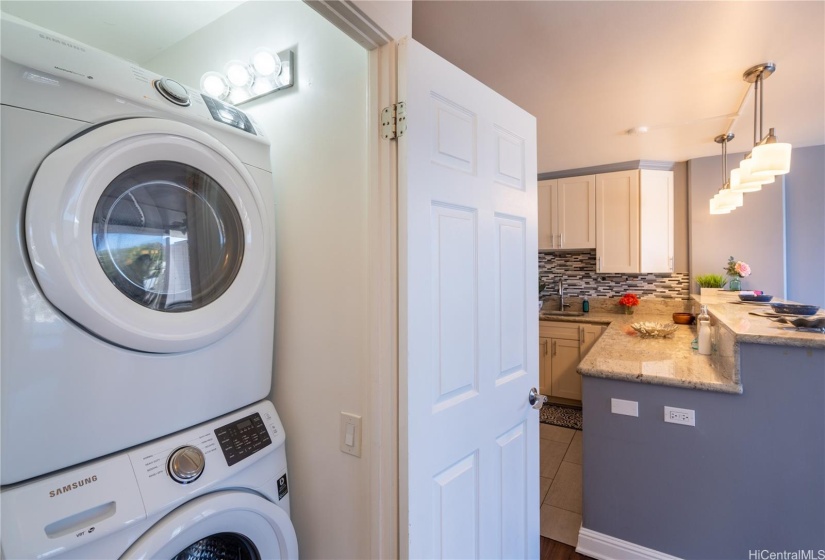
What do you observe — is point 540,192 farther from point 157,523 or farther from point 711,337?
point 157,523

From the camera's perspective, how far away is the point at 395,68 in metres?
1.03

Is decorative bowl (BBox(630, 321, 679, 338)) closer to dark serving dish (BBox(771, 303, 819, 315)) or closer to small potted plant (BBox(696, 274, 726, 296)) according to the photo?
dark serving dish (BBox(771, 303, 819, 315))

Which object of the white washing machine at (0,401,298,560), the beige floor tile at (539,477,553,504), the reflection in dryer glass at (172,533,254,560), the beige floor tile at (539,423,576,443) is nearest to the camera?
the white washing machine at (0,401,298,560)

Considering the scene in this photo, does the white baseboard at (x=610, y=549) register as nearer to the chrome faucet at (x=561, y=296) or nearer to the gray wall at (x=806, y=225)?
the chrome faucet at (x=561, y=296)

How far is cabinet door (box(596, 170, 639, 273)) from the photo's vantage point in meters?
3.74

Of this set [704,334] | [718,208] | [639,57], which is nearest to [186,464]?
[639,57]

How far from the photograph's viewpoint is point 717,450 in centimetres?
167

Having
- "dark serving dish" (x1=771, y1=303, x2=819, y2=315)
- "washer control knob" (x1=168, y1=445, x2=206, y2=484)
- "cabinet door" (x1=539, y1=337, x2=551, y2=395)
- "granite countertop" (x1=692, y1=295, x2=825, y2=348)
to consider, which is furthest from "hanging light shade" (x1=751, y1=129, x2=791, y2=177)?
"washer control knob" (x1=168, y1=445, x2=206, y2=484)

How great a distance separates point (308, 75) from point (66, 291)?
955mm

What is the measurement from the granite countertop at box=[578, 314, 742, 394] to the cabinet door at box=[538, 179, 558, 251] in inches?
64.5

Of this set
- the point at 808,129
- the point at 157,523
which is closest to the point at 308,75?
the point at 157,523

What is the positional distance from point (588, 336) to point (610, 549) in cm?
217

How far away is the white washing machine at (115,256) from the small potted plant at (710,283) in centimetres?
397

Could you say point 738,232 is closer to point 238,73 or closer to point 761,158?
point 761,158
